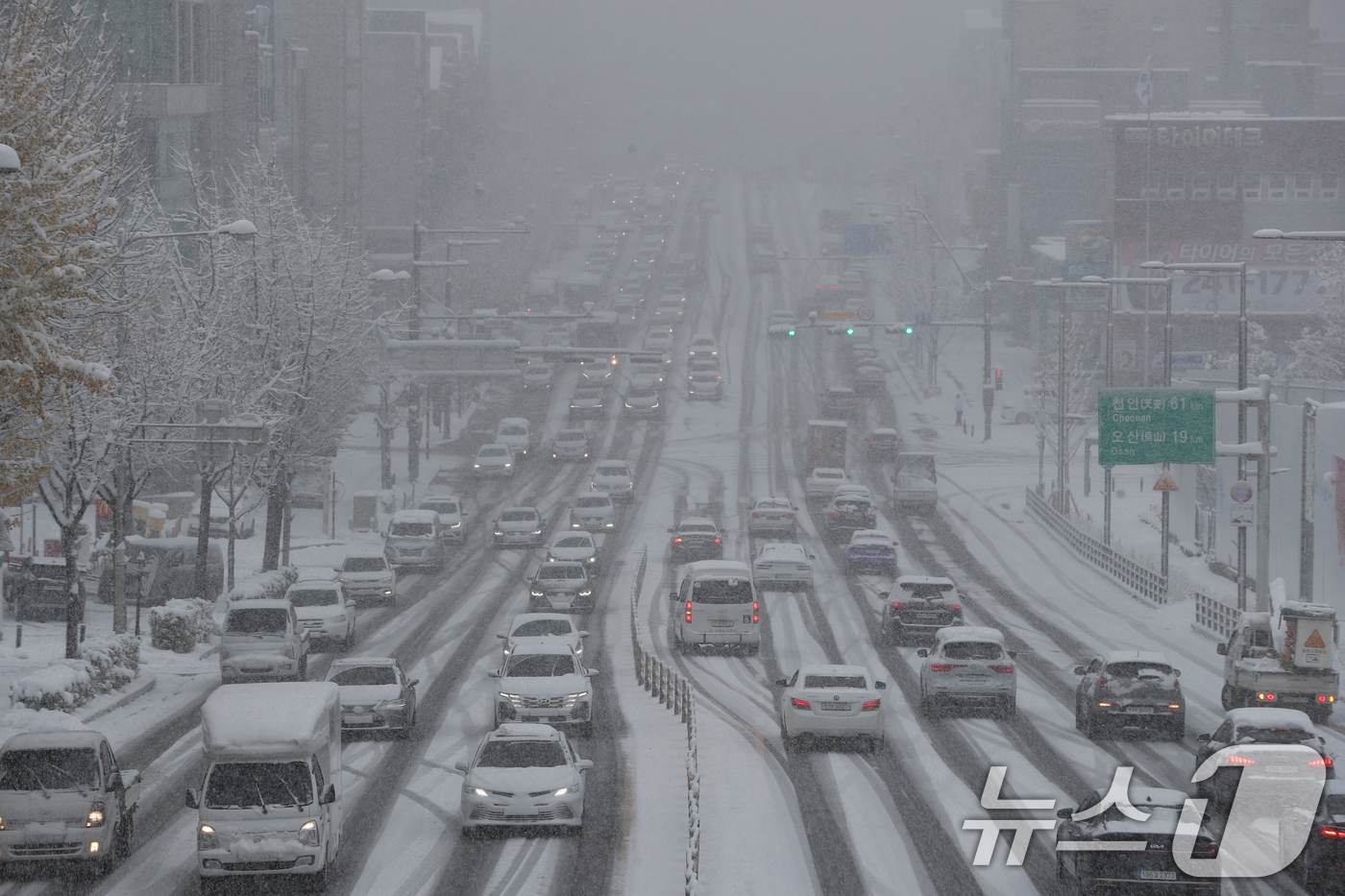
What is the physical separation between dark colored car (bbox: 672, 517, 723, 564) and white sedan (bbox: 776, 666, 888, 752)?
2383 cm

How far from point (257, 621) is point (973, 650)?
13.5 meters

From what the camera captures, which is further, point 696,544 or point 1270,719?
point 696,544

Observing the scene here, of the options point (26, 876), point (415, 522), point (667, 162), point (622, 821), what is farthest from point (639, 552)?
point (667, 162)

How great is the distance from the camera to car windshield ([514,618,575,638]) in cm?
3203

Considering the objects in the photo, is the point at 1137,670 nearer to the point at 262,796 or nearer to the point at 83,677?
the point at 262,796

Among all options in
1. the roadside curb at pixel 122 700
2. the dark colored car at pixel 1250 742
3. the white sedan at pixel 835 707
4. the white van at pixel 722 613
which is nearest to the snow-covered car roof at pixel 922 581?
the white van at pixel 722 613

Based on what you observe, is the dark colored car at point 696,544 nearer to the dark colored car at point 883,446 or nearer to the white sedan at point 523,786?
the dark colored car at point 883,446

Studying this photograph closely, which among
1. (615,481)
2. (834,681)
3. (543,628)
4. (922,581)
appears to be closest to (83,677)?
(543,628)

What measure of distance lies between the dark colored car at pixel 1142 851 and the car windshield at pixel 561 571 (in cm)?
2579

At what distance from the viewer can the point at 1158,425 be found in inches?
1513

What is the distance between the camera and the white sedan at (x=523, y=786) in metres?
19.9

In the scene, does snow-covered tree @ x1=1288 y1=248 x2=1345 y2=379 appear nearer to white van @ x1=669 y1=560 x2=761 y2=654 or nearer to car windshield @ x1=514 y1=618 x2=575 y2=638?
white van @ x1=669 y1=560 x2=761 y2=654

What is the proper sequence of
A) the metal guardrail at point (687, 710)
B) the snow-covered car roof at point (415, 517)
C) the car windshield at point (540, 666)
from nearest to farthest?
the metal guardrail at point (687, 710) → the car windshield at point (540, 666) → the snow-covered car roof at point (415, 517)

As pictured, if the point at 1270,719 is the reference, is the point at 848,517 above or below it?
above
